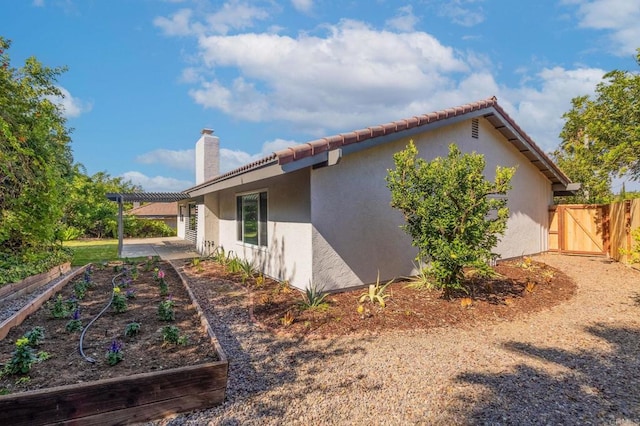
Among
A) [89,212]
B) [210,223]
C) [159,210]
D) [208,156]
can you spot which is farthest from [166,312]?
[159,210]

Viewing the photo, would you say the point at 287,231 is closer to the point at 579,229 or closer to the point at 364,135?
the point at 364,135

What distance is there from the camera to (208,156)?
54.1 ft

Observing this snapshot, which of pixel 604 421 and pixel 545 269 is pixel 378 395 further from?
pixel 545 269

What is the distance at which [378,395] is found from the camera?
351 cm

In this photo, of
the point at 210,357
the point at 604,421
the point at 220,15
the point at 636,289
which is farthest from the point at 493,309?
the point at 220,15

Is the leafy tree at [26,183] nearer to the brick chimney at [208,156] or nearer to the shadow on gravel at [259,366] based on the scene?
the brick chimney at [208,156]

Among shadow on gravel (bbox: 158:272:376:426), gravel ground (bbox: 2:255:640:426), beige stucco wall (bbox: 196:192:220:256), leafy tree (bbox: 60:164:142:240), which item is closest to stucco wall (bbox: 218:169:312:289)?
shadow on gravel (bbox: 158:272:376:426)

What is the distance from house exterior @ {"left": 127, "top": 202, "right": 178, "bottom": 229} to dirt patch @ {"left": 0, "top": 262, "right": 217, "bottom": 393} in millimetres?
24012

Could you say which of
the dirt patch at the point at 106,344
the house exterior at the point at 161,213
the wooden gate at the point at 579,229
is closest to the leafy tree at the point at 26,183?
the dirt patch at the point at 106,344

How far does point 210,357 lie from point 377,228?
194 inches

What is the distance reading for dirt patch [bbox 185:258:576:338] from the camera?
563 cm

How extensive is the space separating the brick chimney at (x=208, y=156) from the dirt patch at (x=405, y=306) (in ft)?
28.7

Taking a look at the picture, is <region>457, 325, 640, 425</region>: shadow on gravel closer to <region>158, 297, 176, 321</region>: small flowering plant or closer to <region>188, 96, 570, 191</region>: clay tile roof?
<region>188, 96, 570, 191</region>: clay tile roof

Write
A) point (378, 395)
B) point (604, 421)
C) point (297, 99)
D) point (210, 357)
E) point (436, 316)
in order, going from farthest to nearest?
1. point (297, 99)
2. point (436, 316)
3. point (210, 357)
4. point (378, 395)
5. point (604, 421)
